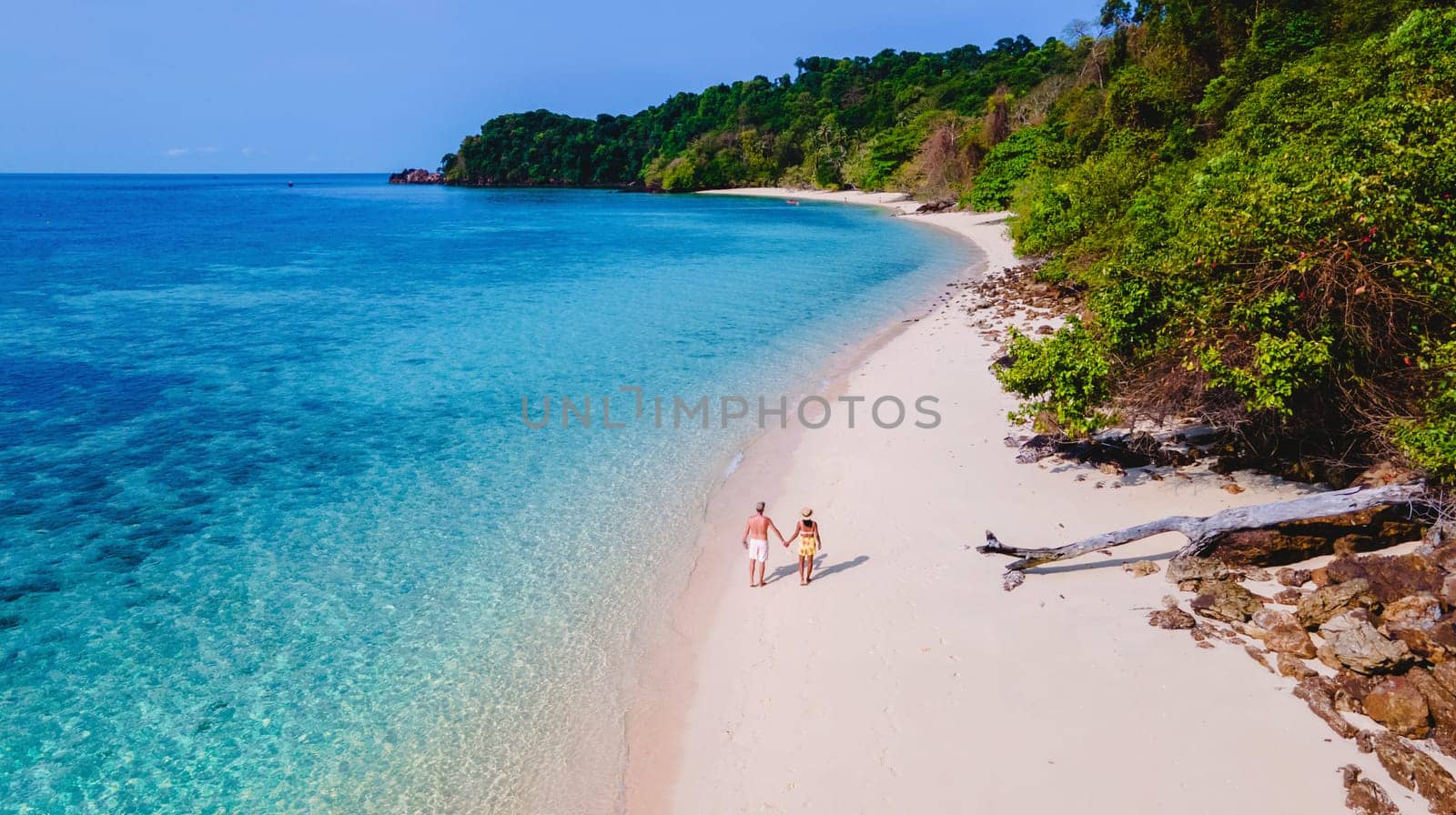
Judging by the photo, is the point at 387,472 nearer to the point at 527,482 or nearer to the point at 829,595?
the point at 527,482

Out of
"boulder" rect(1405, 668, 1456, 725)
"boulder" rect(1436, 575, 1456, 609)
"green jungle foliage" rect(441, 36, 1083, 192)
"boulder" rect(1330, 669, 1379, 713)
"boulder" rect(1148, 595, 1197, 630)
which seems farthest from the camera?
"green jungle foliage" rect(441, 36, 1083, 192)

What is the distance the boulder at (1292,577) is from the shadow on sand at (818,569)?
19.2 feet

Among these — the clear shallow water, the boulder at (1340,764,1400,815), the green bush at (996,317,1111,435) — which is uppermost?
the green bush at (996,317,1111,435)

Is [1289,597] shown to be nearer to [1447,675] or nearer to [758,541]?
[1447,675]

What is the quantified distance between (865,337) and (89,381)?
27.2m

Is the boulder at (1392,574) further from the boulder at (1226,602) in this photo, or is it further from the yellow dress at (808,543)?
the yellow dress at (808,543)

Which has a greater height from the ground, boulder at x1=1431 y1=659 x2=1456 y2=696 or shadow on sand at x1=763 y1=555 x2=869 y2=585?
boulder at x1=1431 y1=659 x2=1456 y2=696

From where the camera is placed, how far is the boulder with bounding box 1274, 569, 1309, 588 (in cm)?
980

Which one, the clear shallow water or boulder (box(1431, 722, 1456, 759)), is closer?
boulder (box(1431, 722, 1456, 759))

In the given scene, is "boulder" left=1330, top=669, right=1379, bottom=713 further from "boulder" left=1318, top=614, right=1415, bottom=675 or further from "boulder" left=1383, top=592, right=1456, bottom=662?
"boulder" left=1383, top=592, right=1456, bottom=662

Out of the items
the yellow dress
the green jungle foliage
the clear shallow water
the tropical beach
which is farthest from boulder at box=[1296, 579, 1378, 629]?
the green jungle foliage

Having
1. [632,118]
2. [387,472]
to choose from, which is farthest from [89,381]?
[632,118]

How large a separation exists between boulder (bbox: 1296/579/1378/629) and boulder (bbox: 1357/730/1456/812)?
165 centimetres

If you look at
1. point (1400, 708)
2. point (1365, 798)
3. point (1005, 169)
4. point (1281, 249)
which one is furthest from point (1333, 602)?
point (1005, 169)
